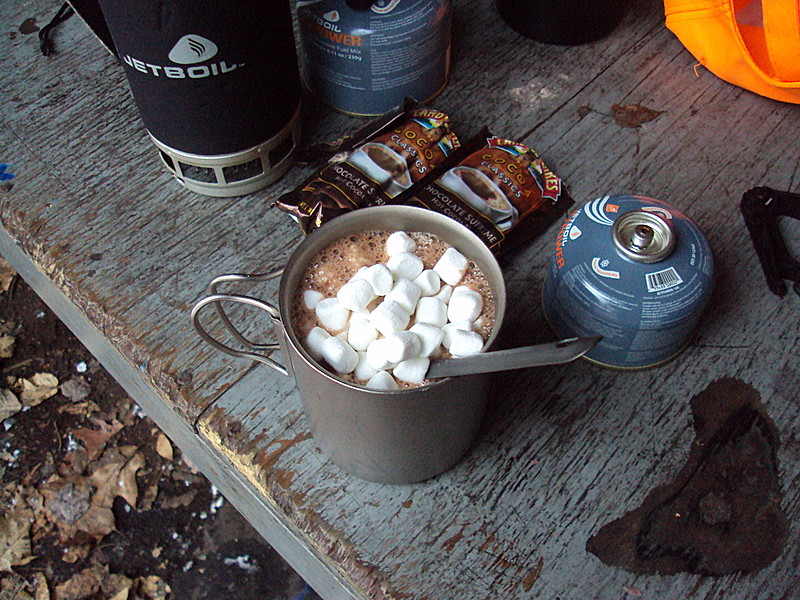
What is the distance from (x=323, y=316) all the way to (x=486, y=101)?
1.84ft

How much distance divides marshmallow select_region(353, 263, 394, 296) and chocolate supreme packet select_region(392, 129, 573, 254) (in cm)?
24

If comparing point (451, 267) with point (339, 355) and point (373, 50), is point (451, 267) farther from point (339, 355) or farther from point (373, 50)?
point (373, 50)

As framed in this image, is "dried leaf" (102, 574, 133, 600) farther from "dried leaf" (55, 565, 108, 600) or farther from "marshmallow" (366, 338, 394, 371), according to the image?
"marshmallow" (366, 338, 394, 371)

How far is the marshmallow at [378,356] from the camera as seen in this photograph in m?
0.59

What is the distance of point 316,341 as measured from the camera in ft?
2.00

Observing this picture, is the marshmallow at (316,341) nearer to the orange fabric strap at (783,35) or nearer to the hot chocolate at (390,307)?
the hot chocolate at (390,307)

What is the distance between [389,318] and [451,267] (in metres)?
0.09

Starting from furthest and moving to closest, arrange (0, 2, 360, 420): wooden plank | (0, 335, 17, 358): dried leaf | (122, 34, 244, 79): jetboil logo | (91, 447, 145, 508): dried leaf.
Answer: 1. (0, 335, 17, 358): dried leaf
2. (91, 447, 145, 508): dried leaf
3. (0, 2, 360, 420): wooden plank
4. (122, 34, 244, 79): jetboil logo

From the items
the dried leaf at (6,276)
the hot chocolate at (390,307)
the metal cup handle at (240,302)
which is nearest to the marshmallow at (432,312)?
the hot chocolate at (390,307)

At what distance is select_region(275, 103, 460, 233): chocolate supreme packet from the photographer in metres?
0.87

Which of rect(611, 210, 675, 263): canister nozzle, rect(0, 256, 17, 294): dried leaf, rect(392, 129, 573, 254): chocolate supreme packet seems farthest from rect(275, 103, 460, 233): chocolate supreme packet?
rect(0, 256, 17, 294): dried leaf

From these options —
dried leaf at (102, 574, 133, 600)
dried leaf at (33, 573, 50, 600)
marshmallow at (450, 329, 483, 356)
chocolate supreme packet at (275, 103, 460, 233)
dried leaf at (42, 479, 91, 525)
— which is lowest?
dried leaf at (102, 574, 133, 600)

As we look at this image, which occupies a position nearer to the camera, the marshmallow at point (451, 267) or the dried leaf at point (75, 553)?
the marshmallow at point (451, 267)

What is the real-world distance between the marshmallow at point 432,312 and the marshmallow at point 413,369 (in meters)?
0.05
